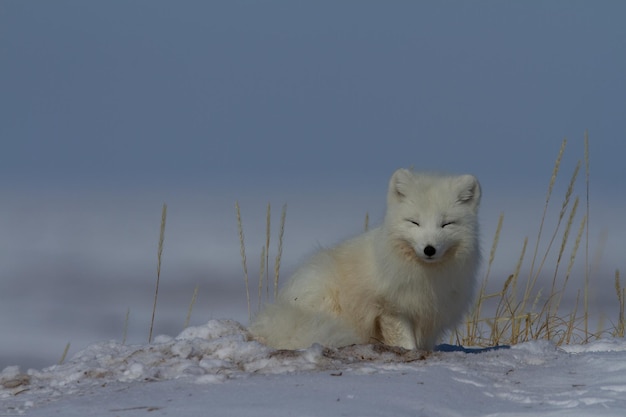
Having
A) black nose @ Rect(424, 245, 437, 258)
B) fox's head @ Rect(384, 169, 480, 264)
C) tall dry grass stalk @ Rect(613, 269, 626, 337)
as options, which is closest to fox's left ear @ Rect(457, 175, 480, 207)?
fox's head @ Rect(384, 169, 480, 264)

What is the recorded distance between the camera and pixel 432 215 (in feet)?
14.7

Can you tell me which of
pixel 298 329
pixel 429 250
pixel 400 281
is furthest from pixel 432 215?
pixel 298 329

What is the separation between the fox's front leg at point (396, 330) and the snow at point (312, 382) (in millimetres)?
546

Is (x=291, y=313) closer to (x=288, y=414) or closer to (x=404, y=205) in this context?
(x=404, y=205)

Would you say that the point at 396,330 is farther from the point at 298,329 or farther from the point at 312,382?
the point at 312,382

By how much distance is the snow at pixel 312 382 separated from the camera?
291 cm

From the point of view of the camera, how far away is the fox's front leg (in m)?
4.67

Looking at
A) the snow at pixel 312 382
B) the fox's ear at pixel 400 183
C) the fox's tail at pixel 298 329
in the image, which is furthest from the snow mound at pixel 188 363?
the fox's ear at pixel 400 183

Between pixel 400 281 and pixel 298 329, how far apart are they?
22.2 inches

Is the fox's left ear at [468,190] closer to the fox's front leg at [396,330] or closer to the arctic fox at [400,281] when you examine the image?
the arctic fox at [400,281]

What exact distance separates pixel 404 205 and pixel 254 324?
3.11 feet

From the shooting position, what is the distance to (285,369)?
3625mm

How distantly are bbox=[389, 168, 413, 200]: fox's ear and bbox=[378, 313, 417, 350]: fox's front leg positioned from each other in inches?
23.9

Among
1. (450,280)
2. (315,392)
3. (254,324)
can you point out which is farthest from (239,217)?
(315,392)
